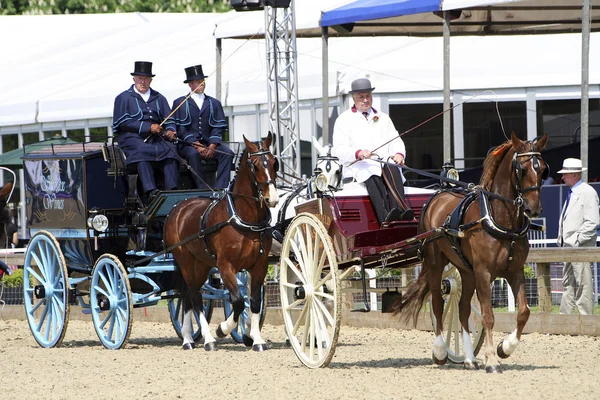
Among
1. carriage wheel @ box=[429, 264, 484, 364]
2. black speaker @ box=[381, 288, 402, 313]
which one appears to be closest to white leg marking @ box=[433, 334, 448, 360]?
carriage wheel @ box=[429, 264, 484, 364]

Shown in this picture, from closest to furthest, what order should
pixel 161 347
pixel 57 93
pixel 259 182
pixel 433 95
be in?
pixel 259 182 → pixel 161 347 → pixel 433 95 → pixel 57 93

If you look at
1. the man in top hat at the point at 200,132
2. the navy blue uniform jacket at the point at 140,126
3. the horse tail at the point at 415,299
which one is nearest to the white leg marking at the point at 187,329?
the man in top hat at the point at 200,132

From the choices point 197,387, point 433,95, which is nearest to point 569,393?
point 197,387

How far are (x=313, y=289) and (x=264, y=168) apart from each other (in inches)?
67.1

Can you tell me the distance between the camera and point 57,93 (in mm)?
25266

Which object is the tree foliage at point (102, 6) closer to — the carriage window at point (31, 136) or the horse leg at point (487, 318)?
the carriage window at point (31, 136)

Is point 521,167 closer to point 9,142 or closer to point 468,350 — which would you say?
point 468,350

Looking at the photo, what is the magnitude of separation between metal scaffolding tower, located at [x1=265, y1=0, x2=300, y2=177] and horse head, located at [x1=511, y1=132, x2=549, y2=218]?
8699 millimetres

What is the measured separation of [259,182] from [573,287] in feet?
11.6

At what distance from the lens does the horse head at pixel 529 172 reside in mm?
8500

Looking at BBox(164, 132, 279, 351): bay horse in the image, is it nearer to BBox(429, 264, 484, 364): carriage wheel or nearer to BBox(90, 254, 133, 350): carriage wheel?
BBox(90, 254, 133, 350): carriage wheel

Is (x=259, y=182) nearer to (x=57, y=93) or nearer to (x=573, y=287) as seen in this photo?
(x=573, y=287)

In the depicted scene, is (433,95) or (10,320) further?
(433,95)

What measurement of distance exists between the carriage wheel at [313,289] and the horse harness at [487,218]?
935mm
